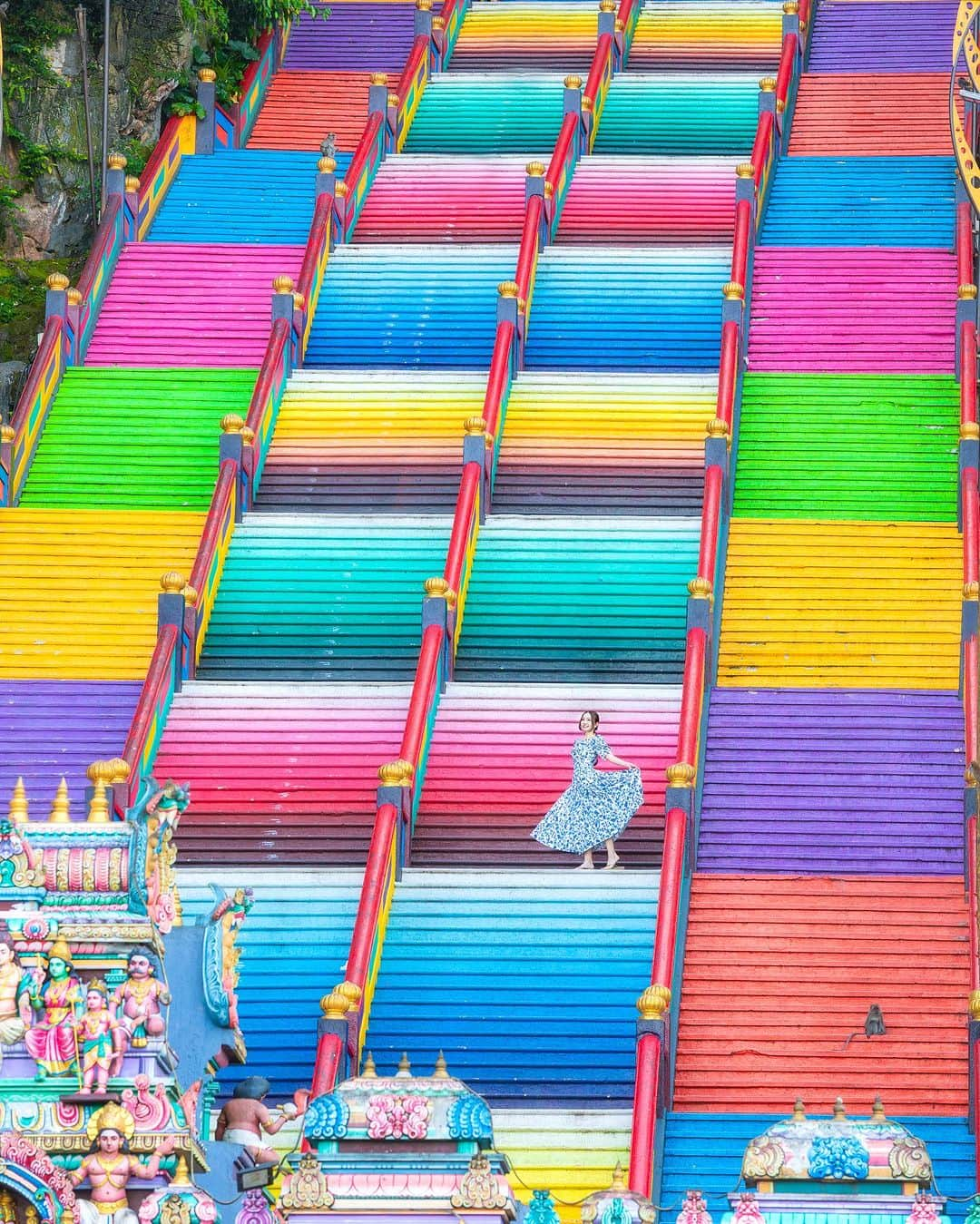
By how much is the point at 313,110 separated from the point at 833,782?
51.2 ft

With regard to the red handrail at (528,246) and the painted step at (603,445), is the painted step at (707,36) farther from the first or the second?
the painted step at (603,445)

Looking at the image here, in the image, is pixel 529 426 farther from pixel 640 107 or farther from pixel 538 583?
pixel 640 107

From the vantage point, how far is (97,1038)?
14797 millimetres

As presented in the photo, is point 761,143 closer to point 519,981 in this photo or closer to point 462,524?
point 462,524

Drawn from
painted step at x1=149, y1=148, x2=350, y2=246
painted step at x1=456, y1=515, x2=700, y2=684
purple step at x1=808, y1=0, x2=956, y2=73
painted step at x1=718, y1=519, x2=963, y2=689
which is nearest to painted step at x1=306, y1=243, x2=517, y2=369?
painted step at x1=149, y1=148, x2=350, y2=246

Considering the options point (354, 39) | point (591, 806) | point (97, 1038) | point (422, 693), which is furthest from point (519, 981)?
point (354, 39)

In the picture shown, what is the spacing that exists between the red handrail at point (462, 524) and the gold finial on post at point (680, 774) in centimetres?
391

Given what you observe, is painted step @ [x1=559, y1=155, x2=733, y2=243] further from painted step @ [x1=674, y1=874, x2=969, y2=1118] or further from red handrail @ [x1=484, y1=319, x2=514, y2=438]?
painted step @ [x1=674, y1=874, x2=969, y2=1118]

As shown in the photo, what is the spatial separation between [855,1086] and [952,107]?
34.0ft

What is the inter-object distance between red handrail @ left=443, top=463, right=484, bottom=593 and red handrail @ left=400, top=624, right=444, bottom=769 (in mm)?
785

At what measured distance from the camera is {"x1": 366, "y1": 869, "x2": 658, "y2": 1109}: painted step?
23594 mm

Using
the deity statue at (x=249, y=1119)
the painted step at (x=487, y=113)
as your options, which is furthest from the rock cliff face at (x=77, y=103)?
the deity statue at (x=249, y=1119)

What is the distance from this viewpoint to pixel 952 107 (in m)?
29.8

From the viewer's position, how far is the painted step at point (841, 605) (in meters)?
28.0
